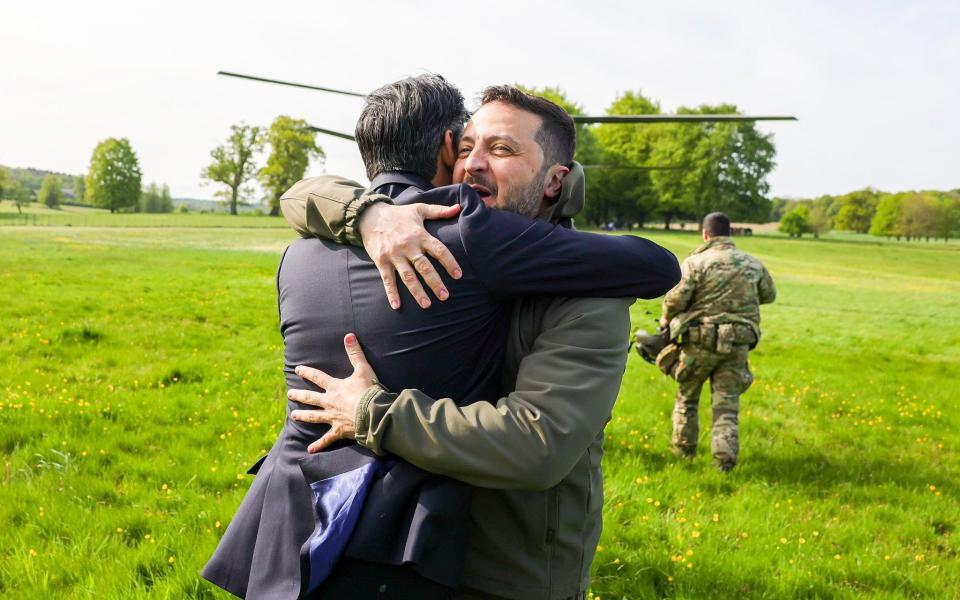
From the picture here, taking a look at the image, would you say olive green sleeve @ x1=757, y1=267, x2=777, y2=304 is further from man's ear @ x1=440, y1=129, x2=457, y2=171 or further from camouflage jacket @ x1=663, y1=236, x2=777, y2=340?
man's ear @ x1=440, y1=129, x2=457, y2=171

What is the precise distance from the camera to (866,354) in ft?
53.5

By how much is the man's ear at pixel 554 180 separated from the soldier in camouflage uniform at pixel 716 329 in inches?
228

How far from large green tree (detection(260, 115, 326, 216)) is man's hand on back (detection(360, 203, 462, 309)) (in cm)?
8386

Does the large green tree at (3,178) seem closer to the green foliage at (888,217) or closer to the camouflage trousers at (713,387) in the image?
the camouflage trousers at (713,387)

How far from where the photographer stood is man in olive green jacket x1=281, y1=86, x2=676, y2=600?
1.67 metres

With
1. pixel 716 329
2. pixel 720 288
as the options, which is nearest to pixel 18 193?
pixel 720 288

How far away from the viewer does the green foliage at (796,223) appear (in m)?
70.4

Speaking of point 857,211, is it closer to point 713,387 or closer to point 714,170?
point 714,170

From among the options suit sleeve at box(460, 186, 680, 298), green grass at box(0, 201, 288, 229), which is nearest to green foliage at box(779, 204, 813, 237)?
green grass at box(0, 201, 288, 229)

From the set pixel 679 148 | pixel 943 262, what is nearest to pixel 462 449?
pixel 943 262

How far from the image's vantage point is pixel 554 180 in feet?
6.95

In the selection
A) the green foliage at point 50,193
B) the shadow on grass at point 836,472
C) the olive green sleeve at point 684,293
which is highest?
the green foliage at point 50,193

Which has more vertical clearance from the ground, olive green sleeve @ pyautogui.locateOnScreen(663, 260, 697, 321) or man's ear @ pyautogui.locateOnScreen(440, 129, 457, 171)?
man's ear @ pyautogui.locateOnScreen(440, 129, 457, 171)

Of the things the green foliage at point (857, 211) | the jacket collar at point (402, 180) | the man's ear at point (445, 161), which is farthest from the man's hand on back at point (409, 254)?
the green foliage at point (857, 211)
